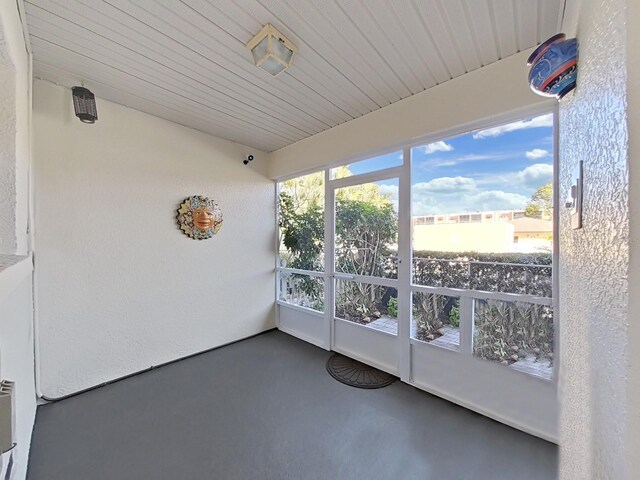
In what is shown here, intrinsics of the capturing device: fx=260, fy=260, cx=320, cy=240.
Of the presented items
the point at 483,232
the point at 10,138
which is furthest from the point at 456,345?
the point at 10,138

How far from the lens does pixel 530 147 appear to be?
1727mm

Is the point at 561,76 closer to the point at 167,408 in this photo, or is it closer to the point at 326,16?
the point at 326,16

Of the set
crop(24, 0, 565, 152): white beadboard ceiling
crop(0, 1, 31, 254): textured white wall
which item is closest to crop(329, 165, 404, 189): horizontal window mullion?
crop(24, 0, 565, 152): white beadboard ceiling

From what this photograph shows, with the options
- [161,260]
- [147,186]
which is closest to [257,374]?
[161,260]

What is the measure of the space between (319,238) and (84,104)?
235cm

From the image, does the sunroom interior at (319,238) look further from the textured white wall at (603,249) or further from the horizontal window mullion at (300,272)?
the horizontal window mullion at (300,272)

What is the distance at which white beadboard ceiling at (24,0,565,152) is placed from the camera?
1.38 m

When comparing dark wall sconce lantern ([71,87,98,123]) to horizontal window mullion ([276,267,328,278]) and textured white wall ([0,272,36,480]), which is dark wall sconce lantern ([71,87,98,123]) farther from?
horizontal window mullion ([276,267,328,278])

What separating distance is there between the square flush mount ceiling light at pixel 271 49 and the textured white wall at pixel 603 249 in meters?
1.38

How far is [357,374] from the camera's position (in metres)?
2.45

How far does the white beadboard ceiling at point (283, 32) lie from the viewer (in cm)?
138

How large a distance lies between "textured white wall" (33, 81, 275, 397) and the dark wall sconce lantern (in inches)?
9.5

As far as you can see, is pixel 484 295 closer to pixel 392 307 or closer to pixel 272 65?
pixel 392 307

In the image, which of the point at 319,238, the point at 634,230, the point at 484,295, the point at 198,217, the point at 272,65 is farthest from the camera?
the point at 319,238
